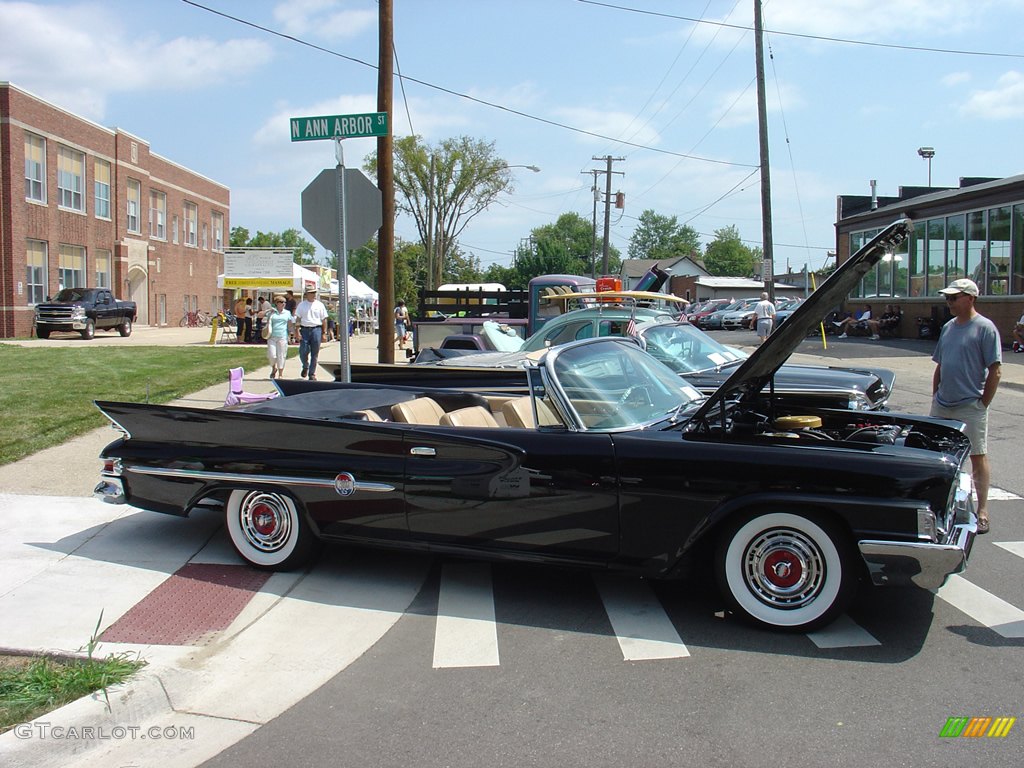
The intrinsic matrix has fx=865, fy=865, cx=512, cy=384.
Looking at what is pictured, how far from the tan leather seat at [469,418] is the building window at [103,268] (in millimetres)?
36964

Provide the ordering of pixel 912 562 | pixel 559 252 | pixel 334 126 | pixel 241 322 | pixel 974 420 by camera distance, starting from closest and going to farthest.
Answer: pixel 912 562 < pixel 974 420 < pixel 334 126 < pixel 241 322 < pixel 559 252

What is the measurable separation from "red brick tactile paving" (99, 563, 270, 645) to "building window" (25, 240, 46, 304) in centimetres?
3197

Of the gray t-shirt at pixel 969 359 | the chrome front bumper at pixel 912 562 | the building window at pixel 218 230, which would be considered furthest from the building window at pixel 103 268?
the chrome front bumper at pixel 912 562

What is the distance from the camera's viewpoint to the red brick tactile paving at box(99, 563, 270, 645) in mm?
4184

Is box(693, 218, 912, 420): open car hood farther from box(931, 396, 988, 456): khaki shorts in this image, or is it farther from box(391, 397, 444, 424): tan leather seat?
box(931, 396, 988, 456): khaki shorts

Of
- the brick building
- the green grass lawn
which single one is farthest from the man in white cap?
the brick building

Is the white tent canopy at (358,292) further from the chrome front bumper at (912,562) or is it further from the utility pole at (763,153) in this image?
the chrome front bumper at (912,562)

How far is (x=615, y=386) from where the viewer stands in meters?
5.02

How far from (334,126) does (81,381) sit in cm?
828

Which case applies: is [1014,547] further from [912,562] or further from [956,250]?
[956,250]

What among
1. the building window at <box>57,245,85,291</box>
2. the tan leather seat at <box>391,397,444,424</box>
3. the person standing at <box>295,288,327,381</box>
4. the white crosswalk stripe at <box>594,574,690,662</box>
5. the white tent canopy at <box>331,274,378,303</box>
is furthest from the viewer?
the white tent canopy at <box>331,274,378,303</box>

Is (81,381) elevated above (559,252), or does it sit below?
below

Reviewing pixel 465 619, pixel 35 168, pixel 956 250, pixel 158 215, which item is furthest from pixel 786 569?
pixel 158 215

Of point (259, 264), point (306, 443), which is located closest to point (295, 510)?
point (306, 443)
